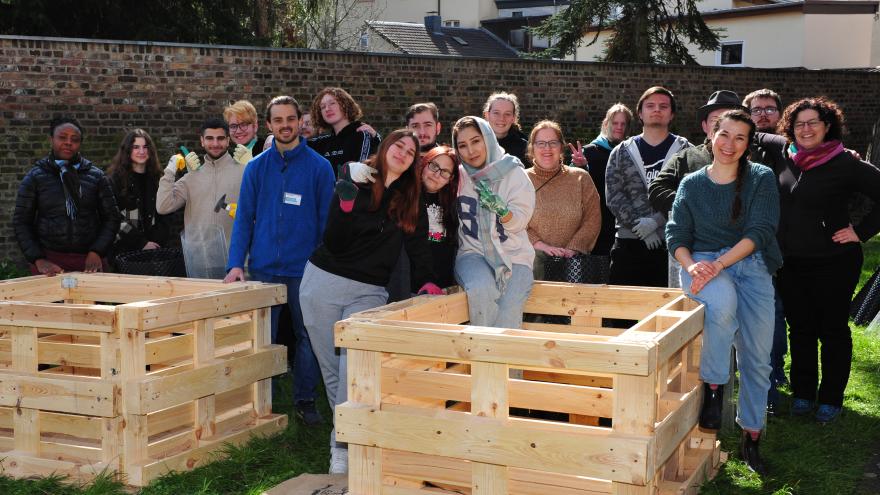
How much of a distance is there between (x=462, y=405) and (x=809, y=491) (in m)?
1.82

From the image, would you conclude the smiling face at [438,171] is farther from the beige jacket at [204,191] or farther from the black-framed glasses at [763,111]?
the black-framed glasses at [763,111]

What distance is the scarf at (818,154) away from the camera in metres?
5.66

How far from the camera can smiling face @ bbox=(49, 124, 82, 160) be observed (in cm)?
631

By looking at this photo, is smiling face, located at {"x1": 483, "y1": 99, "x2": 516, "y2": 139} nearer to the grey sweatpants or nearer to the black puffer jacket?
the grey sweatpants

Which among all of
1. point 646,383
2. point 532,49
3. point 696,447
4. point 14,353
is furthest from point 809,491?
point 532,49

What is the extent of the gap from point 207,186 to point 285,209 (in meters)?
0.89

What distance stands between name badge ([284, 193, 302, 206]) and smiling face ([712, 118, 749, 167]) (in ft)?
7.90

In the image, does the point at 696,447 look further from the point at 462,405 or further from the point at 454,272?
the point at 454,272

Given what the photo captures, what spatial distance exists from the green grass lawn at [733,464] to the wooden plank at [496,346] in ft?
3.81

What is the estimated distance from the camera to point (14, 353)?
16.3ft

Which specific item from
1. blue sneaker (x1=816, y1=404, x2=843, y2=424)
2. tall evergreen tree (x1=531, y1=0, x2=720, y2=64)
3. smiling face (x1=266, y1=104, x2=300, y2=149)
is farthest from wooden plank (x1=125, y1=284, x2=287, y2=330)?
tall evergreen tree (x1=531, y1=0, x2=720, y2=64)

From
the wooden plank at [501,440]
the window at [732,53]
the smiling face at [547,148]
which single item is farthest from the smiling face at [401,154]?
the window at [732,53]

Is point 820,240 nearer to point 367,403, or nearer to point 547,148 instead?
point 547,148

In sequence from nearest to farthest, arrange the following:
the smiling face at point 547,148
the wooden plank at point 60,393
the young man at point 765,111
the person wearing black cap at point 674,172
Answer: the wooden plank at point 60,393, the person wearing black cap at point 674,172, the smiling face at point 547,148, the young man at point 765,111
